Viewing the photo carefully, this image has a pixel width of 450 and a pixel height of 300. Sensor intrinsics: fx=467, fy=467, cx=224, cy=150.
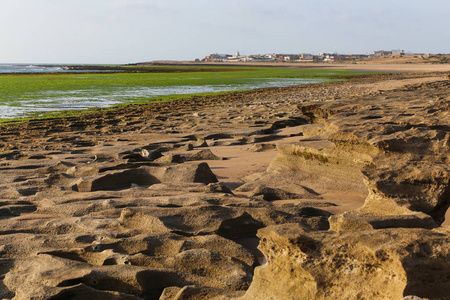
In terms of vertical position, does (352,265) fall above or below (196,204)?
above

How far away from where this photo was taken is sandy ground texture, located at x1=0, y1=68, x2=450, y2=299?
2.81 metres

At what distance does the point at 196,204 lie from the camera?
4.00m

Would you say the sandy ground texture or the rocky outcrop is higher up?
the rocky outcrop

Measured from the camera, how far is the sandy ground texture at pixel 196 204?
9.22 ft

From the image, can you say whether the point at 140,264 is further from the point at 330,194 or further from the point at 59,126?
the point at 59,126

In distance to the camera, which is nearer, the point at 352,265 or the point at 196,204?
the point at 352,265

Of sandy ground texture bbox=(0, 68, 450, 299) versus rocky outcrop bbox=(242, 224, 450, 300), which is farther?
sandy ground texture bbox=(0, 68, 450, 299)

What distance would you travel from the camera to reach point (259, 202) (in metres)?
4.14

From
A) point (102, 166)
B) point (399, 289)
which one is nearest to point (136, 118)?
point (102, 166)

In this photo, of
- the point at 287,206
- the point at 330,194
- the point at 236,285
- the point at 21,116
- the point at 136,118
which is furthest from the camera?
the point at 21,116

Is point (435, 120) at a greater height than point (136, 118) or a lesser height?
greater

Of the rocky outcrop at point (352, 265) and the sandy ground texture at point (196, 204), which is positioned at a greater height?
the rocky outcrop at point (352, 265)

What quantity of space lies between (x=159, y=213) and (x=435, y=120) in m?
3.58

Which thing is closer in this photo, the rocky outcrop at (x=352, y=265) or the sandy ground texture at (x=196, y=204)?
the rocky outcrop at (x=352, y=265)
